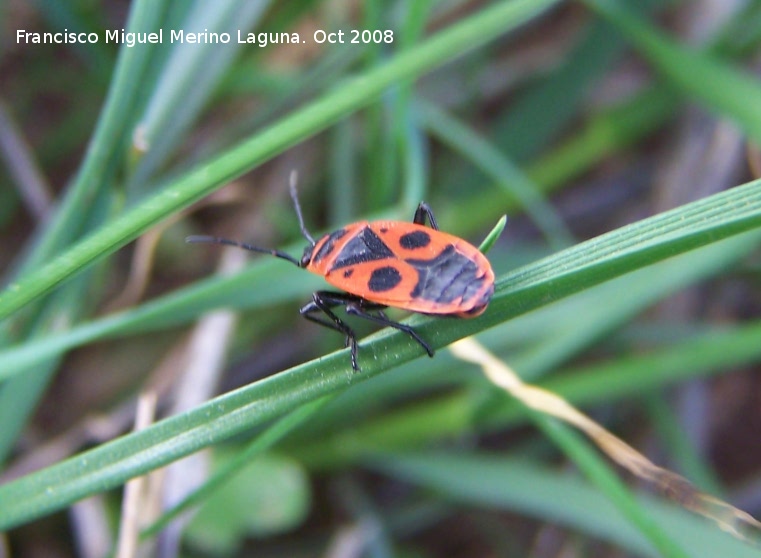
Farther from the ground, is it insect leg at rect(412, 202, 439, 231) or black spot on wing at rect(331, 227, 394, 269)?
insect leg at rect(412, 202, 439, 231)

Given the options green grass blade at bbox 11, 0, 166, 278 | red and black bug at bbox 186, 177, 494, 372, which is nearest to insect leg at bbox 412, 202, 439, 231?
red and black bug at bbox 186, 177, 494, 372

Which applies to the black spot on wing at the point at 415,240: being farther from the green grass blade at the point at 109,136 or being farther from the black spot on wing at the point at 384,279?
the green grass blade at the point at 109,136

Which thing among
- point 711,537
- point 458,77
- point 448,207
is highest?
point 458,77

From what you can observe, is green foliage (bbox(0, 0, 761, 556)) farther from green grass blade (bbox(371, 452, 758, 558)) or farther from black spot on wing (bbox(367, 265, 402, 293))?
black spot on wing (bbox(367, 265, 402, 293))

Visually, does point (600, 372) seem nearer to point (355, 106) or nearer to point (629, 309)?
point (629, 309)

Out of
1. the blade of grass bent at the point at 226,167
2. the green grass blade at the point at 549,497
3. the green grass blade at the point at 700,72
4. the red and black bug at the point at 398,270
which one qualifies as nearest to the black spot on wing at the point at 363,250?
the red and black bug at the point at 398,270

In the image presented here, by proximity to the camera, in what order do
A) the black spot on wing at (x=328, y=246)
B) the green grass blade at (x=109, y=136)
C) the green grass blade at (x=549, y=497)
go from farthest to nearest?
the green grass blade at (x=549, y=497), the black spot on wing at (x=328, y=246), the green grass blade at (x=109, y=136)

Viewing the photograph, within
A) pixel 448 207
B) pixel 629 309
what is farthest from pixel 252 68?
pixel 629 309
